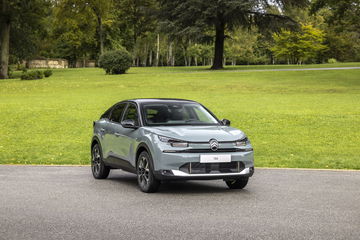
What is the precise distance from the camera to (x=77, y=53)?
111750mm

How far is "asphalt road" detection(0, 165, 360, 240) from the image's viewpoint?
7.59 metres

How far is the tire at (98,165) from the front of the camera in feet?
42.9

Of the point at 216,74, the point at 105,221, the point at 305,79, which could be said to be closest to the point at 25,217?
the point at 105,221

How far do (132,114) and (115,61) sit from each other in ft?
145

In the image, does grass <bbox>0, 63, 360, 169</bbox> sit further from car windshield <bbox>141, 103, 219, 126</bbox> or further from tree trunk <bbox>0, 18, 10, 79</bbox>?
tree trunk <bbox>0, 18, 10, 79</bbox>

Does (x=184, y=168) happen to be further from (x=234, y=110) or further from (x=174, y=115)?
(x=234, y=110)

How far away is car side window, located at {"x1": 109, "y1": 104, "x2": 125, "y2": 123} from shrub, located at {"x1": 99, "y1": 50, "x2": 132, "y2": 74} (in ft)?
135

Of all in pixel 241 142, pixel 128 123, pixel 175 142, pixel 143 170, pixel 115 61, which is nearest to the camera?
pixel 175 142

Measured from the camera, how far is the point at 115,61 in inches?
2197

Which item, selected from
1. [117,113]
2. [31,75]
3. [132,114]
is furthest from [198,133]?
[31,75]

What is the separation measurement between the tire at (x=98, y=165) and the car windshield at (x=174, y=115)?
5.76ft

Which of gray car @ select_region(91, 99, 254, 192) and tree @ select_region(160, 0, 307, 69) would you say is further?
tree @ select_region(160, 0, 307, 69)

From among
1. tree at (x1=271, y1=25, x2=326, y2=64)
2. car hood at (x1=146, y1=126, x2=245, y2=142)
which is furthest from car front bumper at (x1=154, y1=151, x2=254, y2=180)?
tree at (x1=271, y1=25, x2=326, y2=64)

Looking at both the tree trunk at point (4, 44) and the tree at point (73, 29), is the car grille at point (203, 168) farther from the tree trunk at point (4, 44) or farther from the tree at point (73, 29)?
the tree at point (73, 29)
